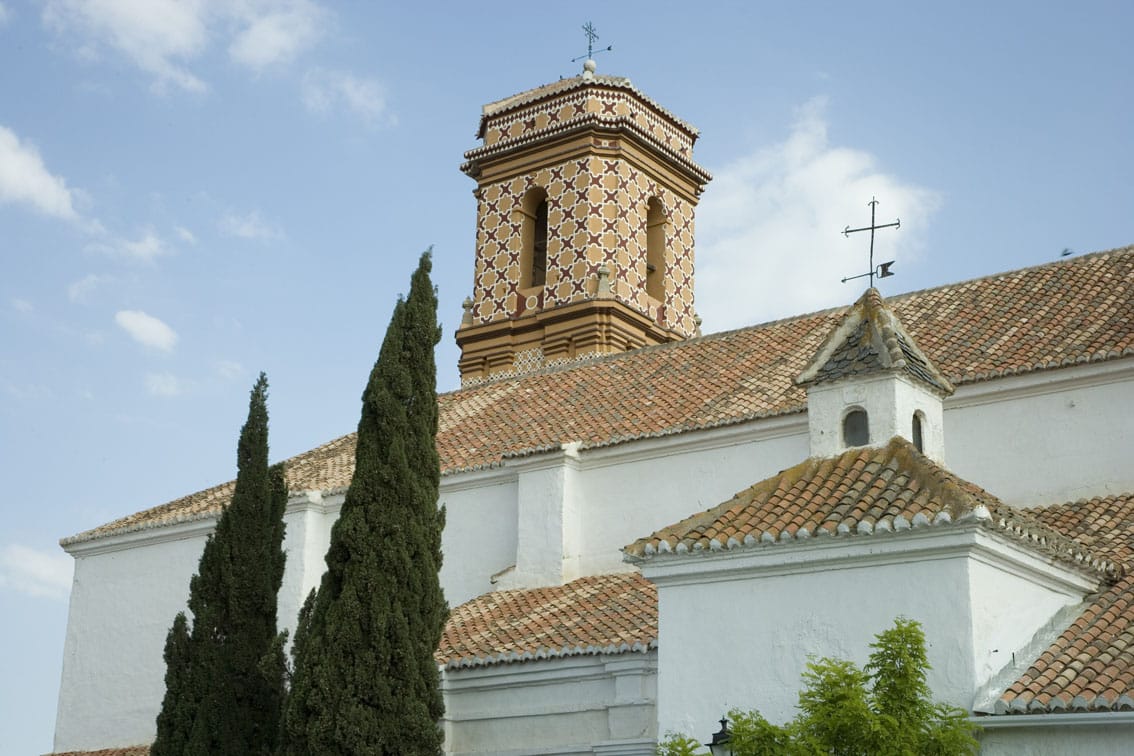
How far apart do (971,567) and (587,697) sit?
13.8 ft

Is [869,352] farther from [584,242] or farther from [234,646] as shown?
[584,242]

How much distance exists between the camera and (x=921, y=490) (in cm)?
1044

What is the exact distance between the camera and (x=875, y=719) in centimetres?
891

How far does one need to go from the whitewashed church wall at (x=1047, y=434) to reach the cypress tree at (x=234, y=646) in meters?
6.59

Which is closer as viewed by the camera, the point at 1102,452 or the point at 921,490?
the point at 921,490

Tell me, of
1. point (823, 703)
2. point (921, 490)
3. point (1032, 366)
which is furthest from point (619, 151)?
point (823, 703)

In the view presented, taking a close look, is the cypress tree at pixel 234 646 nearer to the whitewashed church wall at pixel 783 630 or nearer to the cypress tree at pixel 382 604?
the cypress tree at pixel 382 604

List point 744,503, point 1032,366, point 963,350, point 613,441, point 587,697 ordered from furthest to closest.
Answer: point 613,441 → point 963,350 → point 1032,366 → point 587,697 → point 744,503

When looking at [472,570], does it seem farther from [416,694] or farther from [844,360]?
[844,360]

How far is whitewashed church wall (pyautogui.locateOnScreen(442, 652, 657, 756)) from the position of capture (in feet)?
40.9

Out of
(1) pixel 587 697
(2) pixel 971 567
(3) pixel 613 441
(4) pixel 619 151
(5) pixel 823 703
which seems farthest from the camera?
(4) pixel 619 151

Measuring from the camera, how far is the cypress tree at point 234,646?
513 inches

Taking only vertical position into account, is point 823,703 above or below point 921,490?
below

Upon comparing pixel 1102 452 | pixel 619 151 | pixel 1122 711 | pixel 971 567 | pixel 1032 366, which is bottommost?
pixel 1122 711
